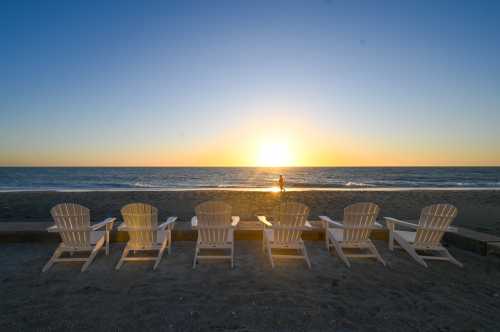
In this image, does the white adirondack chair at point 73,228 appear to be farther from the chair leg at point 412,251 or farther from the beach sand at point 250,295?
the chair leg at point 412,251

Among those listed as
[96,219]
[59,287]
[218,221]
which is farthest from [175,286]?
[96,219]

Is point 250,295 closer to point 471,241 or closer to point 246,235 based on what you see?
point 246,235

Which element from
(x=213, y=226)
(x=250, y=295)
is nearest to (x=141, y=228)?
(x=213, y=226)

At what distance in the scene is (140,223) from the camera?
4113 millimetres

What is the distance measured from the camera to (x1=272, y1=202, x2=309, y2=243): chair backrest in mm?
4227

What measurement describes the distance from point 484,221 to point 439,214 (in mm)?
6040

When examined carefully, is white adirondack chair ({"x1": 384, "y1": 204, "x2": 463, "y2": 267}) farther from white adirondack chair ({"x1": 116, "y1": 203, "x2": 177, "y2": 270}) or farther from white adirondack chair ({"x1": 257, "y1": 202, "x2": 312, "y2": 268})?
white adirondack chair ({"x1": 116, "y1": 203, "x2": 177, "y2": 270})

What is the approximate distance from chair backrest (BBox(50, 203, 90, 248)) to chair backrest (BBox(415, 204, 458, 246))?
511 cm

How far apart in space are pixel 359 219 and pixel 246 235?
7.20ft

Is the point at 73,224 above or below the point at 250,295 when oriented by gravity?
above

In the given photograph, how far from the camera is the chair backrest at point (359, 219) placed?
14.0ft

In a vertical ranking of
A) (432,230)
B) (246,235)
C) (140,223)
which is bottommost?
(246,235)

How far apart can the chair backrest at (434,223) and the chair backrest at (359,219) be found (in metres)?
0.73

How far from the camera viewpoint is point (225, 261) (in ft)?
14.0
